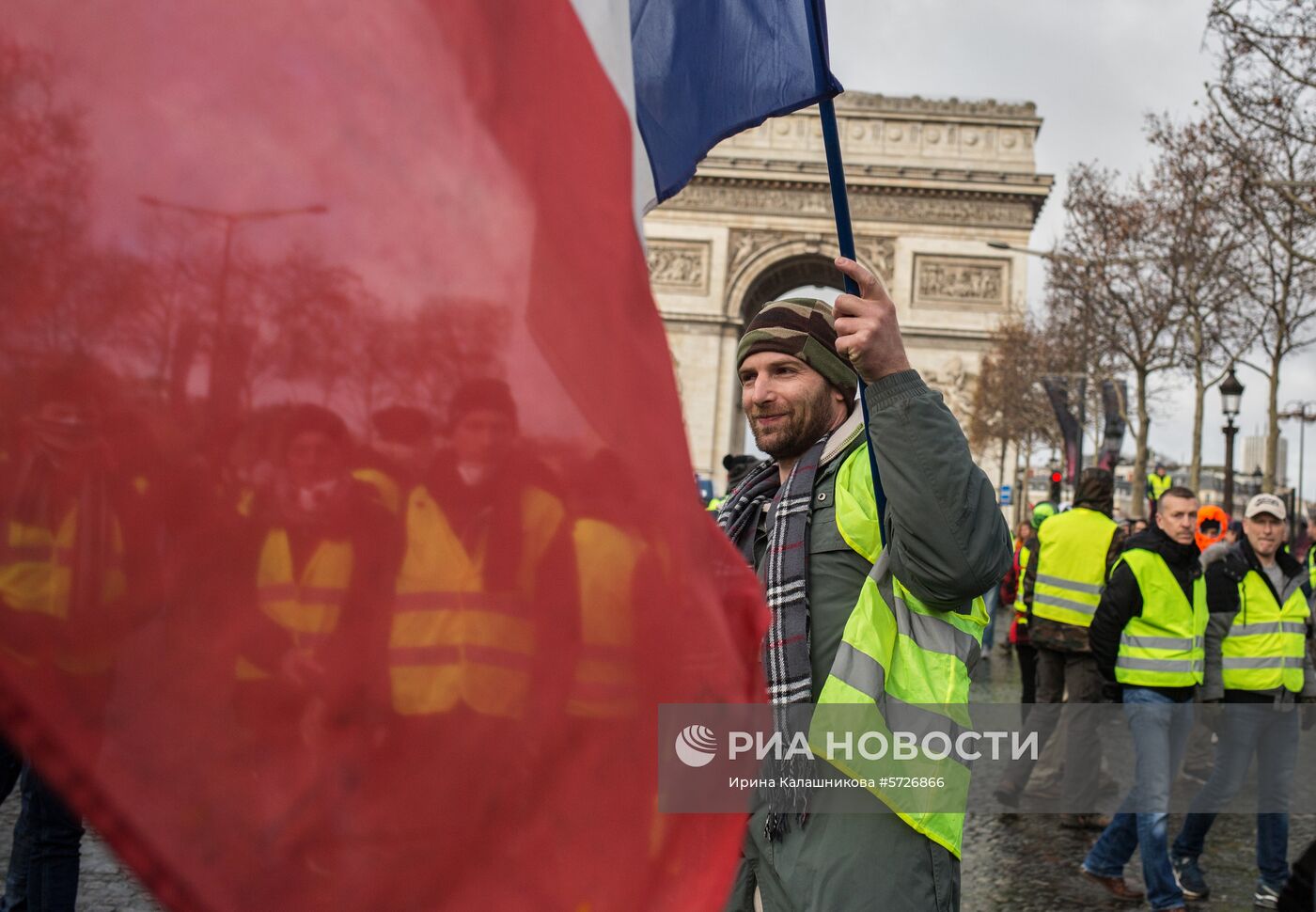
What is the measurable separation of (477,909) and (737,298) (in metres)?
36.8

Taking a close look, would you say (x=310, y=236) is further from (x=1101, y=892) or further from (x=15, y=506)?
(x=1101, y=892)

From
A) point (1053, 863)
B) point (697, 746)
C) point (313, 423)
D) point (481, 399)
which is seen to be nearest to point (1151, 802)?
point (1053, 863)

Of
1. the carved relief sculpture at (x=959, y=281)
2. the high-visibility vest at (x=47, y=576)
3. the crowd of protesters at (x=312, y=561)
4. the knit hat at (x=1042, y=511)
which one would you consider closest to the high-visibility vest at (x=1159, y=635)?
the knit hat at (x=1042, y=511)

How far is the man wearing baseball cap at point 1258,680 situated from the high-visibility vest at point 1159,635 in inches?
12.7

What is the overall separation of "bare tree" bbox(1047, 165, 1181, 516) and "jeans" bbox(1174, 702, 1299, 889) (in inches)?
647

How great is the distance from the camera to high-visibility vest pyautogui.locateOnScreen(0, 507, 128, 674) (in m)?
0.92

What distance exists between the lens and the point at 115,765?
941 mm

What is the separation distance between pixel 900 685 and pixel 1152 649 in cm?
385

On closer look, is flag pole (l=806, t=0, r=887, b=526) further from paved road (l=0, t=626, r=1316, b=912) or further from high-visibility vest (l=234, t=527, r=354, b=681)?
paved road (l=0, t=626, r=1316, b=912)

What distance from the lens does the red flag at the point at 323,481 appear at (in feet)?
3.10

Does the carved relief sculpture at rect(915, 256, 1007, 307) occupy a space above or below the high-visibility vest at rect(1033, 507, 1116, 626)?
above

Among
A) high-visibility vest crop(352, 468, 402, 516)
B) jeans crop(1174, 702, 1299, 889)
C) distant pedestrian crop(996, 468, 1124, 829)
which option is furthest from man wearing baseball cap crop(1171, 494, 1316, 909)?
high-visibility vest crop(352, 468, 402, 516)

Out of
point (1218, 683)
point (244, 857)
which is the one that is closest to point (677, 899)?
point (244, 857)

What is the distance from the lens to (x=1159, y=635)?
18.0ft
